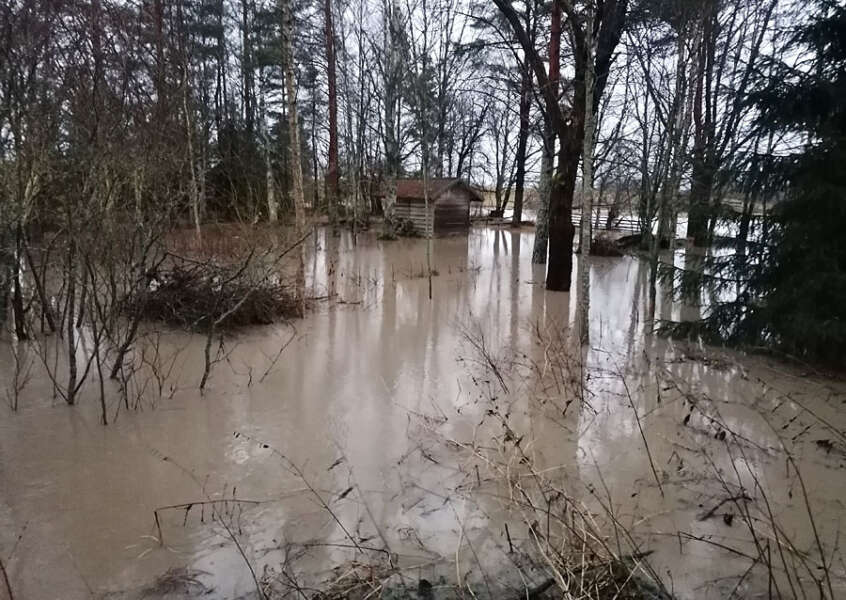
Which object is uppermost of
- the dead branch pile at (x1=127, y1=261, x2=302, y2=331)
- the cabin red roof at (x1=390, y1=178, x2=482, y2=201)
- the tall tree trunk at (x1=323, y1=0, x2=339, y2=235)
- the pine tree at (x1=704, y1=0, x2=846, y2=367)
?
the tall tree trunk at (x1=323, y1=0, x2=339, y2=235)

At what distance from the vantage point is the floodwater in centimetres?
286

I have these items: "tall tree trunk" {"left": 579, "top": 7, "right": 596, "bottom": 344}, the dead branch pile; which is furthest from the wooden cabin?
the dead branch pile

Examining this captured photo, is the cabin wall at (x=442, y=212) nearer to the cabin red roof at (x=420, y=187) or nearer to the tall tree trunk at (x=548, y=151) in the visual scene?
the cabin red roof at (x=420, y=187)

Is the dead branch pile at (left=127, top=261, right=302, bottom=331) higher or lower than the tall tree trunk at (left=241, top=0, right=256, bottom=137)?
lower

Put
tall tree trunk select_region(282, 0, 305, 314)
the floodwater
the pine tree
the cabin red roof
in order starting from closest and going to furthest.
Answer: the floodwater, the pine tree, tall tree trunk select_region(282, 0, 305, 314), the cabin red roof

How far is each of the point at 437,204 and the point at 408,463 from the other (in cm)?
1866

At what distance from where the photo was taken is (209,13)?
67.8 feet

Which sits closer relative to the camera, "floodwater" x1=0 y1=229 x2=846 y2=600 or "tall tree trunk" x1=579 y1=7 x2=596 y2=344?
"floodwater" x1=0 y1=229 x2=846 y2=600

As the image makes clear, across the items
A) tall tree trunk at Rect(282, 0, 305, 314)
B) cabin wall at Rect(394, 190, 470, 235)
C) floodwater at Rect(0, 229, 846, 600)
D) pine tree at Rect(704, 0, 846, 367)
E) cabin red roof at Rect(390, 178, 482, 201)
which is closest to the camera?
floodwater at Rect(0, 229, 846, 600)

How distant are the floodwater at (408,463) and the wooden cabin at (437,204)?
14941 mm

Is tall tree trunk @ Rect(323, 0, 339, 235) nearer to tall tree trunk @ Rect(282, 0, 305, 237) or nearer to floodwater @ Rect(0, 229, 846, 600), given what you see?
tall tree trunk @ Rect(282, 0, 305, 237)

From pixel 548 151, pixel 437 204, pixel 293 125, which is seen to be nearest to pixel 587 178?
pixel 293 125

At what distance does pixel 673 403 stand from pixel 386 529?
129 inches

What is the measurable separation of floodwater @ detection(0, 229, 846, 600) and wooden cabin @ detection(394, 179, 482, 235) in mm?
14941
